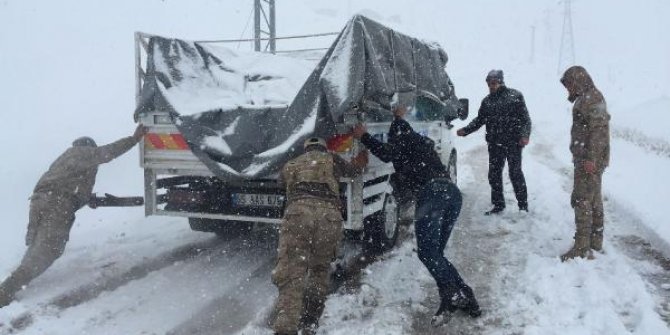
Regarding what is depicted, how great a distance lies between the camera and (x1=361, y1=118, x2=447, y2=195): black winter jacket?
13.6 feet

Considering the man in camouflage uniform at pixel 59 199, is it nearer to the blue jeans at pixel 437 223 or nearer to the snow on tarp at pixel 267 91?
the snow on tarp at pixel 267 91

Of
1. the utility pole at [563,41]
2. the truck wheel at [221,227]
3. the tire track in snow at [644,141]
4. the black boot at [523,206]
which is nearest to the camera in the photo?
the truck wheel at [221,227]

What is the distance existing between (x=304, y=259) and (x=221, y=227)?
2941mm

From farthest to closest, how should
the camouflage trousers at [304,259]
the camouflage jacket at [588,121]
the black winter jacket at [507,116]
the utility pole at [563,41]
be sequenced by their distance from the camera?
the utility pole at [563,41] < the black winter jacket at [507,116] < the camouflage jacket at [588,121] < the camouflage trousers at [304,259]

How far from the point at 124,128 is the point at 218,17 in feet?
67.6

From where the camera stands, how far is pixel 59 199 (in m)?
5.14

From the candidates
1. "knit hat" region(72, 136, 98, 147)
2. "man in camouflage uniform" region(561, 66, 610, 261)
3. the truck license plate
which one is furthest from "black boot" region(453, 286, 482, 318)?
"knit hat" region(72, 136, 98, 147)

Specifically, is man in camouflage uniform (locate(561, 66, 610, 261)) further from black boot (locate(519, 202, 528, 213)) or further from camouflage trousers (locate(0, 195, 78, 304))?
camouflage trousers (locate(0, 195, 78, 304))

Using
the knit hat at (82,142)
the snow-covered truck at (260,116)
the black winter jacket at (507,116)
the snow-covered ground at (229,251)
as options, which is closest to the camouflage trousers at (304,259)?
the snow-covered ground at (229,251)

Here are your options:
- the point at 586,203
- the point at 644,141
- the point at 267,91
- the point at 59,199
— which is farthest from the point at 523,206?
the point at 644,141

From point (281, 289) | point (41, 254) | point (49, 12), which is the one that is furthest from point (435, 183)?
point (49, 12)

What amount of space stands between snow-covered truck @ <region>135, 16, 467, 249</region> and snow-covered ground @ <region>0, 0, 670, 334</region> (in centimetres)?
72

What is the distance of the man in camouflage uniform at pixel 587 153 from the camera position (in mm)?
5000

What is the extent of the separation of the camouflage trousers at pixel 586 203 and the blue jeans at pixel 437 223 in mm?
1679
